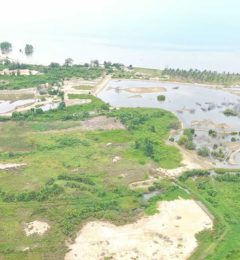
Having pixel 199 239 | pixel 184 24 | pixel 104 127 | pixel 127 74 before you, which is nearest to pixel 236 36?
pixel 184 24

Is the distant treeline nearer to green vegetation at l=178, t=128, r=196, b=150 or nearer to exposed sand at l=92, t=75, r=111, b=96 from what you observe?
exposed sand at l=92, t=75, r=111, b=96

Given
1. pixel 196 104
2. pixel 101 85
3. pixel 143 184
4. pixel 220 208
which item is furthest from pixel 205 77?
pixel 220 208

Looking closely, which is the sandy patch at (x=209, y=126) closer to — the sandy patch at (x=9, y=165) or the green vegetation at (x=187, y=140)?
the green vegetation at (x=187, y=140)

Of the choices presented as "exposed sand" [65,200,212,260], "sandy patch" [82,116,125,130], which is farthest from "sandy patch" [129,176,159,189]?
"sandy patch" [82,116,125,130]

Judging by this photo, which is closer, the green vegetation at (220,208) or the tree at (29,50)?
the green vegetation at (220,208)

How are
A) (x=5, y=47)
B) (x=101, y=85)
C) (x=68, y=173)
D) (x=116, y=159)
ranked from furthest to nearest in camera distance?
(x=5, y=47)
(x=101, y=85)
(x=116, y=159)
(x=68, y=173)

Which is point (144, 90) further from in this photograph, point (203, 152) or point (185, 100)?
point (203, 152)

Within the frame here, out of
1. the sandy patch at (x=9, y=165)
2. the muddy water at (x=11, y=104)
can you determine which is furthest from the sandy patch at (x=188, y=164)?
the muddy water at (x=11, y=104)
